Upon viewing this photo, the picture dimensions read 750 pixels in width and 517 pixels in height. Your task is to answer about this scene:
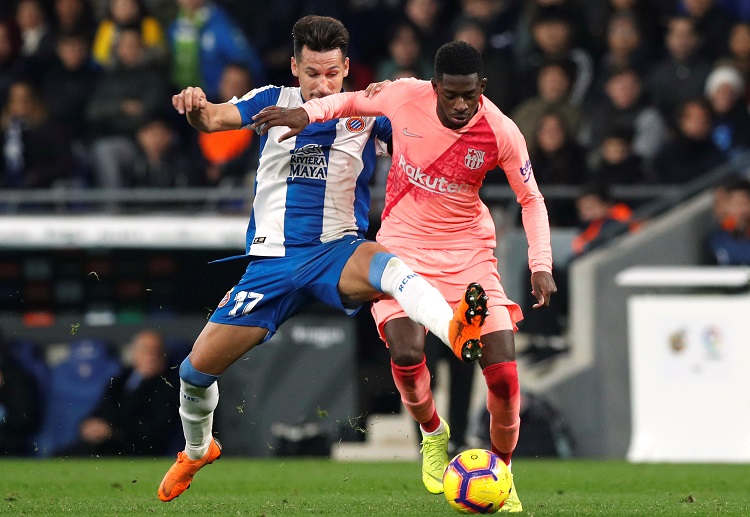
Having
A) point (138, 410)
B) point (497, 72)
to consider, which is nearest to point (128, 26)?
point (497, 72)

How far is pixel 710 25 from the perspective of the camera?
15.6 metres

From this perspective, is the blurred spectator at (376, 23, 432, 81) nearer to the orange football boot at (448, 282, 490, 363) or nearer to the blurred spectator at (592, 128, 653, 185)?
the blurred spectator at (592, 128, 653, 185)

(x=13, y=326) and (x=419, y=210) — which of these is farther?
(x=13, y=326)

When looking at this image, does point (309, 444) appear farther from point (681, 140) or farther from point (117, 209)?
point (681, 140)

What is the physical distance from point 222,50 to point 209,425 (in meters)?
8.33

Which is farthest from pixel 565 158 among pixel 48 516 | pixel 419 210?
pixel 48 516

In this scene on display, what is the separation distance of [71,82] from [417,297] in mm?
9722

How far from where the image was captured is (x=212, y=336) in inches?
317

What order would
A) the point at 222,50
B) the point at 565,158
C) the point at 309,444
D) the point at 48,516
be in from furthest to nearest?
1. the point at 222,50
2. the point at 565,158
3. the point at 309,444
4. the point at 48,516

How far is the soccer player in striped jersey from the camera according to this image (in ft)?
26.2

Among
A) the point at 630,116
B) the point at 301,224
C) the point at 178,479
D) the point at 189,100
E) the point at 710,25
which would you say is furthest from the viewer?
the point at 710,25

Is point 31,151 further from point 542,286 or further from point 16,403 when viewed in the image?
point 542,286

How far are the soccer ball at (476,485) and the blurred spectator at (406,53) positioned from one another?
337 inches

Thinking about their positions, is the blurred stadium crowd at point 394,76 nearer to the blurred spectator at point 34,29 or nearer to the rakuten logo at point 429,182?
the blurred spectator at point 34,29
